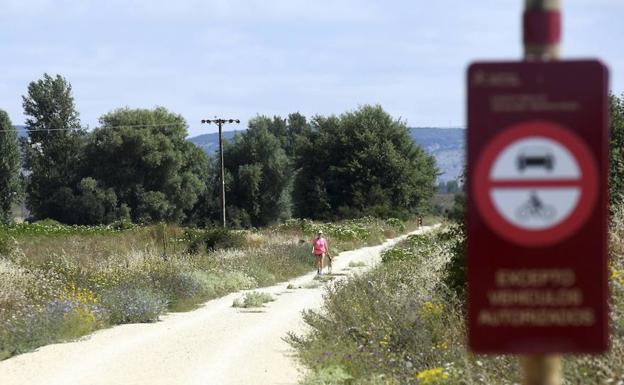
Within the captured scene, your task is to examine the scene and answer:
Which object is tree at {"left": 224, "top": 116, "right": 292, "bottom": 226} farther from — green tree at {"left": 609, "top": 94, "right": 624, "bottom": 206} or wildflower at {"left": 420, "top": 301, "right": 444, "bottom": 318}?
wildflower at {"left": 420, "top": 301, "right": 444, "bottom": 318}

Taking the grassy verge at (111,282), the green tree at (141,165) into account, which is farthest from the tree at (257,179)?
the grassy verge at (111,282)

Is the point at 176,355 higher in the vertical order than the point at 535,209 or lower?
lower

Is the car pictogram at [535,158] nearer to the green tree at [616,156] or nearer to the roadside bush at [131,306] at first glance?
the green tree at [616,156]

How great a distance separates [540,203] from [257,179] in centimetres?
7304

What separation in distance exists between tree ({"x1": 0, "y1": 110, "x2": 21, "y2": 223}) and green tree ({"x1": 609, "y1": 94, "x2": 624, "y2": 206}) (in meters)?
57.7

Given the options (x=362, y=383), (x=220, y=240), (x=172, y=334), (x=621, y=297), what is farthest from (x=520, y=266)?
(x=220, y=240)

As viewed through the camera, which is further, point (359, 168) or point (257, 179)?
point (257, 179)

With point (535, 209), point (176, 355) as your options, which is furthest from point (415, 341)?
point (535, 209)

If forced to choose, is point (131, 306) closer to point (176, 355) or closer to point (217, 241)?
point (176, 355)

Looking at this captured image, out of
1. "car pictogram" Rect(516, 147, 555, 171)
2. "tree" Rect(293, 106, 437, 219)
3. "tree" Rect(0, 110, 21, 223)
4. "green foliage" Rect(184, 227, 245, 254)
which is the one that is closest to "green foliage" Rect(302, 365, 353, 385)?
"car pictogram" Rect(516, 147, 555, 171)

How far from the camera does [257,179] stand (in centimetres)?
7569

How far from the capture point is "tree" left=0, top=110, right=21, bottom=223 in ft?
217

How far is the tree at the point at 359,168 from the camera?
221 feet

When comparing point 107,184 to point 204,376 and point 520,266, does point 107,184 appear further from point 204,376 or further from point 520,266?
point 520,266
